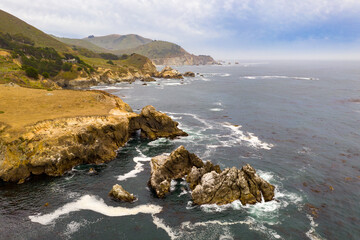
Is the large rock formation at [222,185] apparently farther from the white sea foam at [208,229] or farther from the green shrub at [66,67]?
the green shrub at [66,67]

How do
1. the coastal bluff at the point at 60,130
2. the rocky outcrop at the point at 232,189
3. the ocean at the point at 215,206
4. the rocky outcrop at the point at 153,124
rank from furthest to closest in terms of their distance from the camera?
the rocky outcrop at the point at 153,124
the coastal bluff at the point at 60,130
the rocky outcrop at the point at 232,189
the ocean at the point at 215,206

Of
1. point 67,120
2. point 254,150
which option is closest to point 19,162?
point 67,120

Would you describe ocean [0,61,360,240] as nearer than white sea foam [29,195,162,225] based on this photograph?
Yes

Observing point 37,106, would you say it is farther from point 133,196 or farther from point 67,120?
point 133,196

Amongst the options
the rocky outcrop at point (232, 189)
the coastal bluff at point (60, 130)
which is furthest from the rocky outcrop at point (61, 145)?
the rocky outcrop at point (232, 189)

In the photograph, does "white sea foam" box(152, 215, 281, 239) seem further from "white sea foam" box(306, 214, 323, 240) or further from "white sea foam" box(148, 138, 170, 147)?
"white sea foam" box(148, 138, 170, 147)

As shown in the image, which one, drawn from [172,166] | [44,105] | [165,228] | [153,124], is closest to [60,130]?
[44,105]

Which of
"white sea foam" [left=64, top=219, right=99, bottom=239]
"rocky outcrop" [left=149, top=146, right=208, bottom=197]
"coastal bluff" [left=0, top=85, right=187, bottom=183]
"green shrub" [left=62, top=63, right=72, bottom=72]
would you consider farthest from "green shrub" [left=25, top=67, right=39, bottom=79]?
"white sea foam" [left=64, top=219, right=99, bottom=239]
